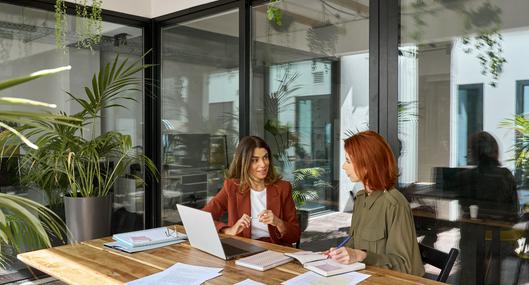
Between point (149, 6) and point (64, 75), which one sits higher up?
point (149, 6)

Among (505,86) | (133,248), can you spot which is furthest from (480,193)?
(133,248)

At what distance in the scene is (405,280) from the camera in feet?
5.66

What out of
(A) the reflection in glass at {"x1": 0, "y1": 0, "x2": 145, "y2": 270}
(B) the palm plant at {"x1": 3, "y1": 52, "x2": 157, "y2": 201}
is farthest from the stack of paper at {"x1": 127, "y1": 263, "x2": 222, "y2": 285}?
(A) the reflection in glass at {"x1": 0, "y1": 0, "x2": 145, "y2": 270}

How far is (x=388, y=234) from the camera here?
6.68ft

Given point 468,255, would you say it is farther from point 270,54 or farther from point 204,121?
point 204,121

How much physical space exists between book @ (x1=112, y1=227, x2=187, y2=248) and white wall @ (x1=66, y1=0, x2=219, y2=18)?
232 centimetres

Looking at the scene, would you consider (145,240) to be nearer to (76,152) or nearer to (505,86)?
(76,152)

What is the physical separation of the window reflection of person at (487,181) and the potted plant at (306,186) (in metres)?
0.94

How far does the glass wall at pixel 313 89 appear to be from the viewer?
3209mm

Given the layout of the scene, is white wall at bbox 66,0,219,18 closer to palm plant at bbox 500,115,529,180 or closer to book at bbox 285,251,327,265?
palm plant at bbox 500,115,529,180

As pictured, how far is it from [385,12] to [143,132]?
2653 millimetres

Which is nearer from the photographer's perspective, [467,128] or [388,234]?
[388,234]

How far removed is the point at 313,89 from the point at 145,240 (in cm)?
166

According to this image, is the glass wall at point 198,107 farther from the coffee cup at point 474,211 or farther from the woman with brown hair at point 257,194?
the coffee cup at point 474,211
